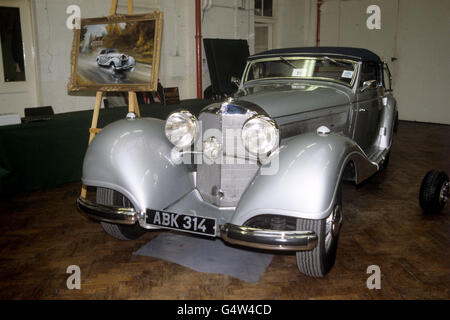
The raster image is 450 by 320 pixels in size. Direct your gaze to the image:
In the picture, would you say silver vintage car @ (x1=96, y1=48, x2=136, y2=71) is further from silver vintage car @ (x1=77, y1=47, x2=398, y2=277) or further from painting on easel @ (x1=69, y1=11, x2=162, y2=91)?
silver vintage car @ (x1=77, y1=47, x2=398, y2=277)

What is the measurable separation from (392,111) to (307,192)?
109 inches

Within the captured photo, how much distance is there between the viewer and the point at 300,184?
6.29ft

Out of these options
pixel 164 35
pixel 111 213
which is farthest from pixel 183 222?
pixel 164 35

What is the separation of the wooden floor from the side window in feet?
3.87

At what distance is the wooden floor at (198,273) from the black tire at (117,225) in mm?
69

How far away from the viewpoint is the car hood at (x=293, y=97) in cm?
262

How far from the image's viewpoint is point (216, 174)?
7.81 feet

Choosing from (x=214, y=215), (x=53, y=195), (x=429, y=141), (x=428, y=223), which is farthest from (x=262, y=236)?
(x=429, y=141)

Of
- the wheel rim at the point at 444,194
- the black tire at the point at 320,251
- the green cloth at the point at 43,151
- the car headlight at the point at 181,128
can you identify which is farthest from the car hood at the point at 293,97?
the green cloth at the point at 43,151

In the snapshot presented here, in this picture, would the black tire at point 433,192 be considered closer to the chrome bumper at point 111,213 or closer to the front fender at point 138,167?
the front fender at point 138,167

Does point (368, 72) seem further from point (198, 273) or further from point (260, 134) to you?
point (198, 273)

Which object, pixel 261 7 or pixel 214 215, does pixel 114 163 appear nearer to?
pixel 214 215
